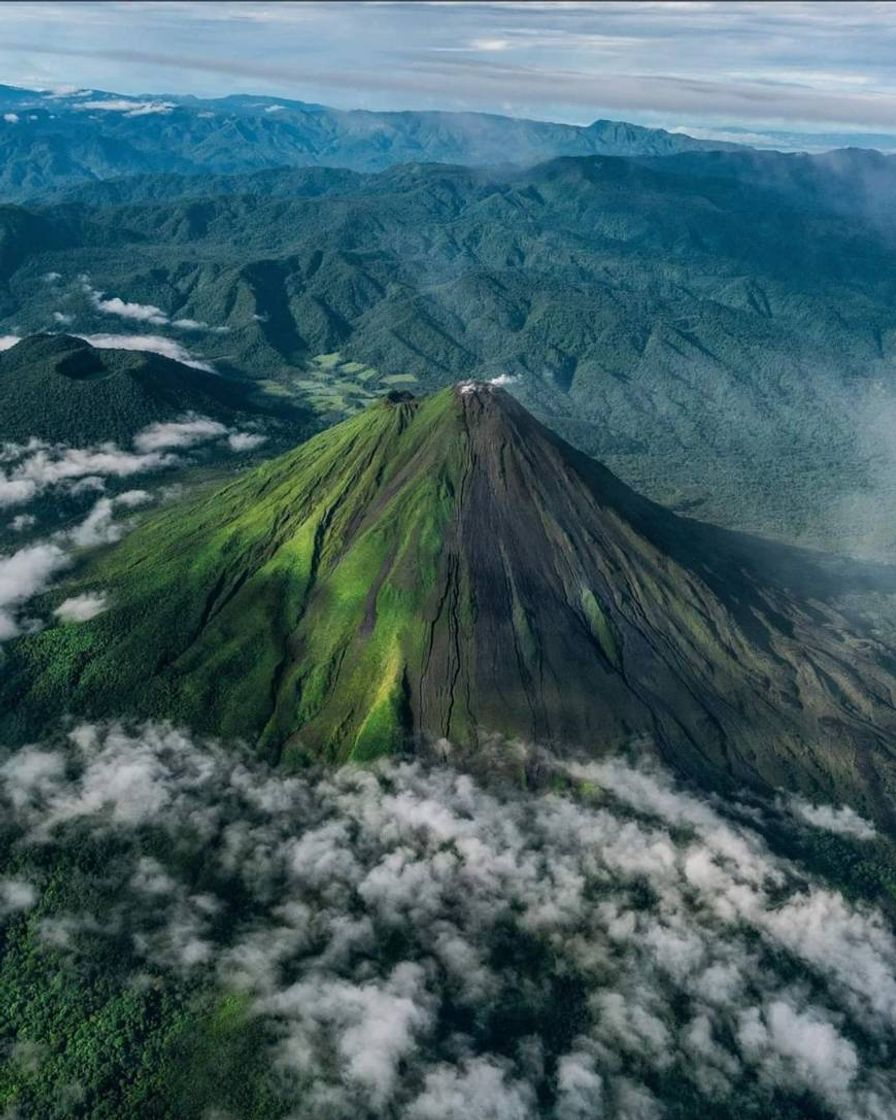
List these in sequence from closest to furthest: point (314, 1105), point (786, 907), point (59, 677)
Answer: point (314, 1105)
point (786, 907)
point (59, 677)

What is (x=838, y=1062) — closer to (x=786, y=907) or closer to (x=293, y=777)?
(x=786, y=907)

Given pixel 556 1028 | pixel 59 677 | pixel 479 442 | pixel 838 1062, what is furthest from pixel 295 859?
pixel 479 442

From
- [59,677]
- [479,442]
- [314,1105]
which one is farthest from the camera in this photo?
[479,442]

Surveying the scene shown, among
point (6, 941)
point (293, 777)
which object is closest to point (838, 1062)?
point (293, 777)

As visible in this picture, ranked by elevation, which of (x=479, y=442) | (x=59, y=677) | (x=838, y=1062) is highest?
(x=479, y=442)

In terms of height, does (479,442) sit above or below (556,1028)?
above

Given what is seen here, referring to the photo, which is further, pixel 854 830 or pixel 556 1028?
pixel 854 830
